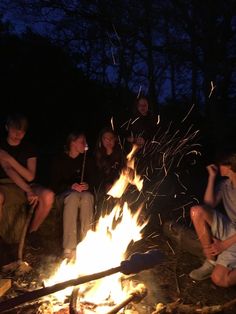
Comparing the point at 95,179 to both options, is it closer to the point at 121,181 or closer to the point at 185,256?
the point at 121,181

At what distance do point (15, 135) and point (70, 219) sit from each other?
109 cm

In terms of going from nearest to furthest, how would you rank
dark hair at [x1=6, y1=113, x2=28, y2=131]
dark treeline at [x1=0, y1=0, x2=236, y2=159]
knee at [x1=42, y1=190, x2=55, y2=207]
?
dark hair at [x1=6, y1=113, x2=28, y2=131] < knee at [x1=42, y1=190, x2=55, y2=207] < dark treeline at [x1=0, y1=0, x2=236, y2=159]

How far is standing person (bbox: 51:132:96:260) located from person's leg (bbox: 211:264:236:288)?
1.43 m

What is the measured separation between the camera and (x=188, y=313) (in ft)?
11.5

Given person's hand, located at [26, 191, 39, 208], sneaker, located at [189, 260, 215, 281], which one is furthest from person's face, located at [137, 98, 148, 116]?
sneaker, located at [189, 260, 215, 281]

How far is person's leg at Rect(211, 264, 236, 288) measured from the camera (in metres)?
3.95

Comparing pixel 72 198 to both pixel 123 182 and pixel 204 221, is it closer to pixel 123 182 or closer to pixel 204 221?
pixel 123 182

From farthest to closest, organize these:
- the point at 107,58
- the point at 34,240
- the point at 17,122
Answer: the point at 107,58 → the point at 34,240 → the point at 17,122

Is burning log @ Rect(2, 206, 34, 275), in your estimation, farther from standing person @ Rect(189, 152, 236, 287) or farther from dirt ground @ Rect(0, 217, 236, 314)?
standing person @ Rect(189, 152, 236, 287)

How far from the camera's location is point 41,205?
4578 millimetres

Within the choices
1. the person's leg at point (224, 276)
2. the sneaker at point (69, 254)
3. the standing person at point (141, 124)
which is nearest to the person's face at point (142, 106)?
the standing person at point (141, 124)

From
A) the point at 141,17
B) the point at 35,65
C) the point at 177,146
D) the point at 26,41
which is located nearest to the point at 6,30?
the point at 26,41

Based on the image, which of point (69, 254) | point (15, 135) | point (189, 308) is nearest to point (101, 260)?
point (69, 254)

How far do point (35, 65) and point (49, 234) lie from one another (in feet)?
17.4
